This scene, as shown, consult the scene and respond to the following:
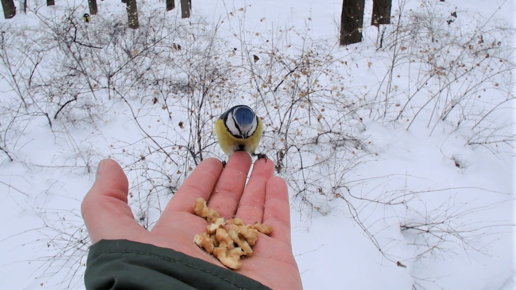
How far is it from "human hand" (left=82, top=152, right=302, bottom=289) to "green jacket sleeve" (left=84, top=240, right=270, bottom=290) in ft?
0.34

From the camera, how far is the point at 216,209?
1.95 meters

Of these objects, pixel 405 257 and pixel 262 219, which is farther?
pixel 405 257

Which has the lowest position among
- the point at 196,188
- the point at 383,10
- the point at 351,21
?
the point at 196,188

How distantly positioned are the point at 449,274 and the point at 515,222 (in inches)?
36.2

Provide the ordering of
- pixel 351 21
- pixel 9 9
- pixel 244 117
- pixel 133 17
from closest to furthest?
pixel 244 117 → pixel 351 21 → pixel 133 17 → pixel 9 9

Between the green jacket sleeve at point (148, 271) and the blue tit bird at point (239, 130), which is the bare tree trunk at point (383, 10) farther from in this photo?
the green jacket sleeve at point (148, 271)

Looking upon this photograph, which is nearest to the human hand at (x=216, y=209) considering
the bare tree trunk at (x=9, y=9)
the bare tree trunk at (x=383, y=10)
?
the bare tree trunk at (x=383, y=10)

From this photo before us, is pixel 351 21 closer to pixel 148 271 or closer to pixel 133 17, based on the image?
pixel 133 17

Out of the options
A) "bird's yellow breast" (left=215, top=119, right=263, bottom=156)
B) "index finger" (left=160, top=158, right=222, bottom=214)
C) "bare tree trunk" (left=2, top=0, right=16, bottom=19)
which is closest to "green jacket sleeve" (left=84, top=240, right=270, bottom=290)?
"index finger" (left=160, top=158, right=222, bottom=214)

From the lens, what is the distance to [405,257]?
8.06ft

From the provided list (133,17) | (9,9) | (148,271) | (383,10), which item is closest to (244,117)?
(148,271)

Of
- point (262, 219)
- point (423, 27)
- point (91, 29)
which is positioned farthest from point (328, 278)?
point (91, 29)

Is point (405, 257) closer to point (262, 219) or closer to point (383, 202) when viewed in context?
point (383, 202)

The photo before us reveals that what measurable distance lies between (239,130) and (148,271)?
123 cm
